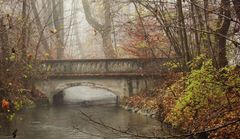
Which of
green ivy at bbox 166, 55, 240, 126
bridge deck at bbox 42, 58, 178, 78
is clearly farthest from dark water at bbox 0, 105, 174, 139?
bridge deck at bbox 42, 58, 178, 78

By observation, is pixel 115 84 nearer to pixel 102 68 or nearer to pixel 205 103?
pixel 102 68

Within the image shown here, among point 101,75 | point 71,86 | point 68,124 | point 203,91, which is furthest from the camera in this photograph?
point 71,86

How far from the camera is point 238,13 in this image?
1085cm

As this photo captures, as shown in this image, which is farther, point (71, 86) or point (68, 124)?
point (71, 86)

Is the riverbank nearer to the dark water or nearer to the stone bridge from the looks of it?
the dark water

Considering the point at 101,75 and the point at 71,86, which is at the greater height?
the point at 101,75

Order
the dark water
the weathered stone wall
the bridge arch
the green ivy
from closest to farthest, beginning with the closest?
the green ivy
the dark water
the weathered stone wall
the bridge arch

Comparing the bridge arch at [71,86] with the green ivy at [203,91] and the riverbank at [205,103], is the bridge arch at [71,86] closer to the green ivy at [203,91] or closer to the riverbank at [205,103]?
the riverbank at [205,103]

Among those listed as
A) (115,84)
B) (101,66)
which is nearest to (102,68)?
(101,66)

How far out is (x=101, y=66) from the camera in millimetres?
25844

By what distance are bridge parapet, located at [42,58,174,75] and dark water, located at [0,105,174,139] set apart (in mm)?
2517

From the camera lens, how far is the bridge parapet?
2481 cm

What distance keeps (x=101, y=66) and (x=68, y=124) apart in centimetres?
729

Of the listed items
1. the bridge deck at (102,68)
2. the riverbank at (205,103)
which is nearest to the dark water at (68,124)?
the riverbank at (205,103)
